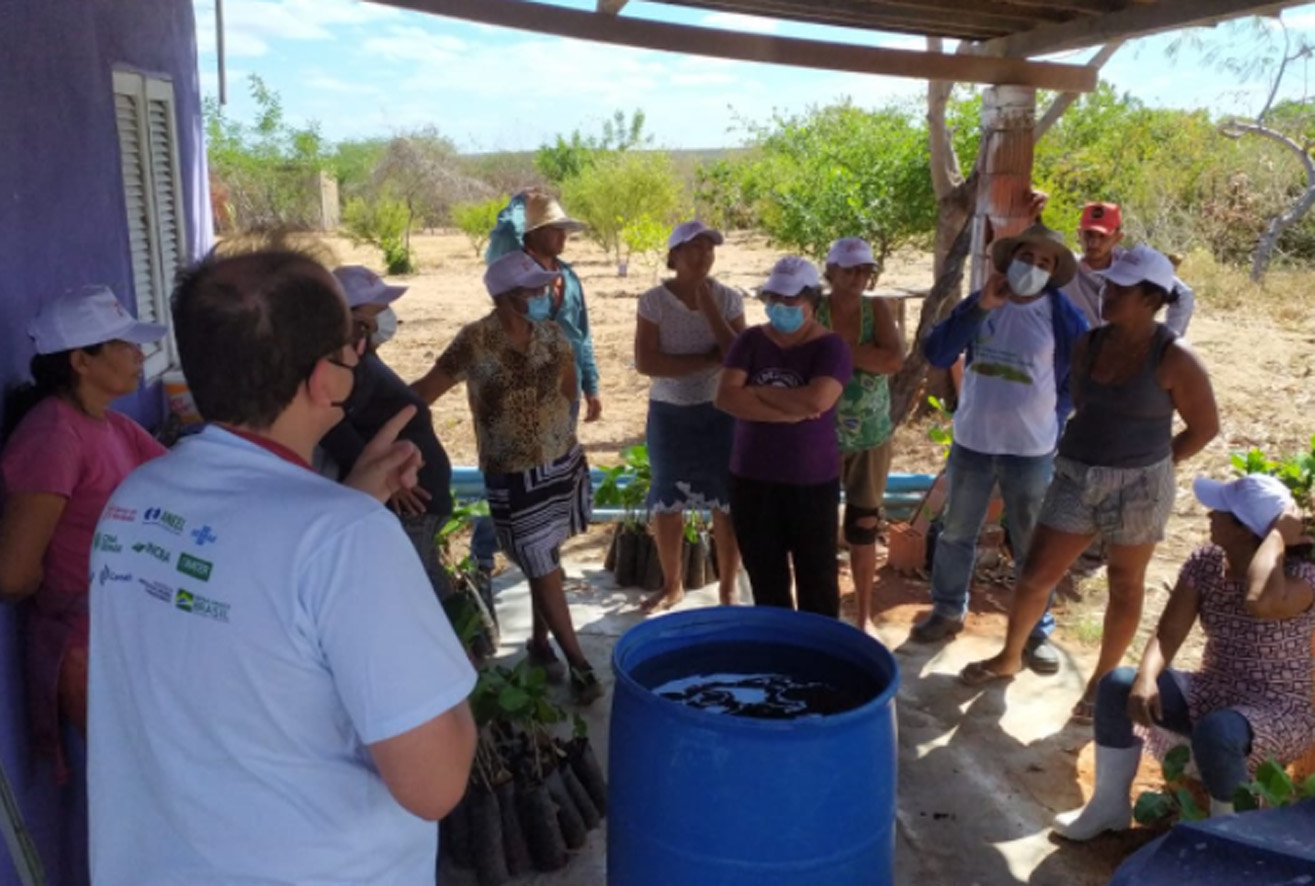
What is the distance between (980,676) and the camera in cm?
416

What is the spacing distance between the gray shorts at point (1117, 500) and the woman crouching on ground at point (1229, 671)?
592 millimetres

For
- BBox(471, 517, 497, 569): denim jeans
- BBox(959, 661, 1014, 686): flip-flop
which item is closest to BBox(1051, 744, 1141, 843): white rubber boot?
BBox(959, 661, 1014, 686): flip-flop

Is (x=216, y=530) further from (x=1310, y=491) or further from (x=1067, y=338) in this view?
(x=1310, y=491)

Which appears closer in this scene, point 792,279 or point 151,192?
point 792,279

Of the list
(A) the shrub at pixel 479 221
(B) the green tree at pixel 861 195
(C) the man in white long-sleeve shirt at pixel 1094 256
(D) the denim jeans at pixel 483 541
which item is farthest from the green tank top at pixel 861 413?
(A) the shrub at pixel 479 221

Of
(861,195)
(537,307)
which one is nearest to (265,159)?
(861,195)

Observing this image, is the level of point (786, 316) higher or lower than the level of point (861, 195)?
lower

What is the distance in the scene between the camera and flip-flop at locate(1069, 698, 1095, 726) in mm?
3867

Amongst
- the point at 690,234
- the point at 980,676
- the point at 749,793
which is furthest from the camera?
the point at 690,234

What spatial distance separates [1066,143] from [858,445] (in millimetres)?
10336

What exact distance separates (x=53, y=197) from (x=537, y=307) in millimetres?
1479

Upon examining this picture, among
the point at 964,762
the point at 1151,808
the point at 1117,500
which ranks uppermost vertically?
the point at 1117,500

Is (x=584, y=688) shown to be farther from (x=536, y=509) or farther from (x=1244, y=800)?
(x=1244, y=800)

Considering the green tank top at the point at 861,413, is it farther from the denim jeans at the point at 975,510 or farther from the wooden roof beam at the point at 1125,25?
the wooden roof beam at the point at 1125,25
